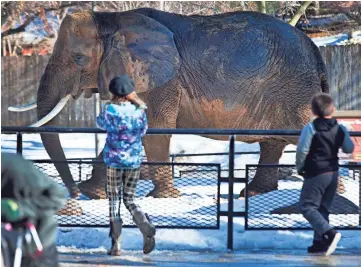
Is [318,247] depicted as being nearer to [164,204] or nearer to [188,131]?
[188,131]

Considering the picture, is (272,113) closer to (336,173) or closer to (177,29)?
(177,29)

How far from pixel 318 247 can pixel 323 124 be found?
41.4 inches

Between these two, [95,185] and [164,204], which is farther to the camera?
[95,185]

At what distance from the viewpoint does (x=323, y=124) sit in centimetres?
821

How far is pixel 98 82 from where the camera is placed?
1232 centimetres

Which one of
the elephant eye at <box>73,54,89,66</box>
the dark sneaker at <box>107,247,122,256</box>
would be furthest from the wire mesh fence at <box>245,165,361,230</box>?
the elephant eye at <box>73,54,89,66</box>

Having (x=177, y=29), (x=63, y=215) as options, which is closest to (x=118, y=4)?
(x=177, y=29)

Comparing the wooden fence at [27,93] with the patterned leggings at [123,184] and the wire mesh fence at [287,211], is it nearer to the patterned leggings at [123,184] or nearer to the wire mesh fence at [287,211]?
the wire mesh fence at [287,211]

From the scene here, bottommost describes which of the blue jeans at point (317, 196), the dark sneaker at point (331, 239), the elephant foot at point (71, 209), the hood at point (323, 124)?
the elephant foot at point (71, 209)

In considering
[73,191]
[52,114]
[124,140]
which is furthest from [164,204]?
[124,140]

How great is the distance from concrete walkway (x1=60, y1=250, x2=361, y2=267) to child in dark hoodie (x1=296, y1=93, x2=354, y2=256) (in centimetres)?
46

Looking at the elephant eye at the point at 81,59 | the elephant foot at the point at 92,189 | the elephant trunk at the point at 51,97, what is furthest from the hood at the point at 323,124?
the elephant eye at the point at 81,59

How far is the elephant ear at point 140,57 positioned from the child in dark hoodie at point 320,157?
4323 millimetres

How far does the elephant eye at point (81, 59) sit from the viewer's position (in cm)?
1247
